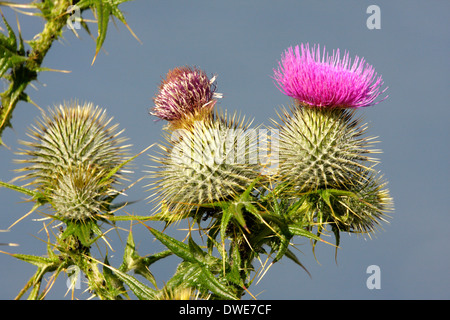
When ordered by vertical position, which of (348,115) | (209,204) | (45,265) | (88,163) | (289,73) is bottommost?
(45,265)

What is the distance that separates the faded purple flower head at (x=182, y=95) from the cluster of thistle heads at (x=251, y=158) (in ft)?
0.50

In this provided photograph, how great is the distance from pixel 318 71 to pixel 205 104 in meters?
1.63

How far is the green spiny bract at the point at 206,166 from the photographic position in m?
6.74

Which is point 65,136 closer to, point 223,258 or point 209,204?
point 209,204

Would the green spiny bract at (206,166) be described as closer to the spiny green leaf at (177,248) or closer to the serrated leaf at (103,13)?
the spiny green leaf at (177,248)

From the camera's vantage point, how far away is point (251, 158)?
6988 millimetres

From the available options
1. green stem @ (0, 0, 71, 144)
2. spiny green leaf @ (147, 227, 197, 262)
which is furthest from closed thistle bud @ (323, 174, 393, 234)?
green stem @ (0, 0, 71, 144)

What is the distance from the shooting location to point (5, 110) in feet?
19.9

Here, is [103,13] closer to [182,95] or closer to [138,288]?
[182,95]

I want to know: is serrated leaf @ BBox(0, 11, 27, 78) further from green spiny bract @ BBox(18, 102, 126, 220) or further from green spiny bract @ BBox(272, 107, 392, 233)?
green spiny bract @ BBox(272, 107, 392, 233)

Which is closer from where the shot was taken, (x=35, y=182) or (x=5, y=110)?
(x=5, y=110)
